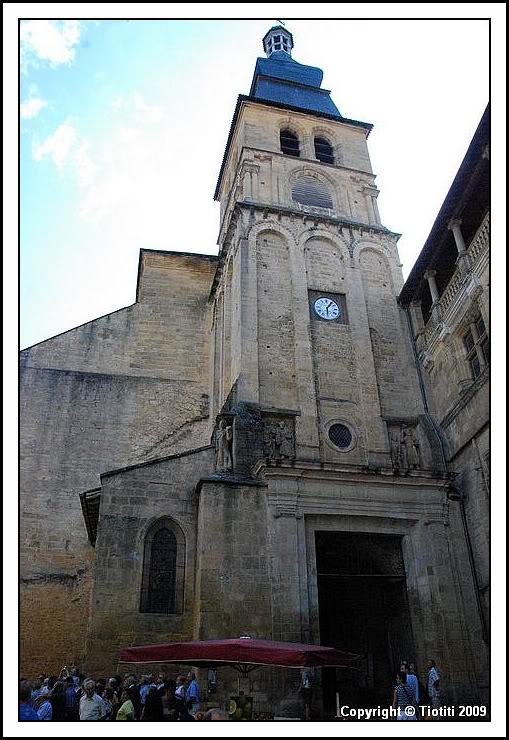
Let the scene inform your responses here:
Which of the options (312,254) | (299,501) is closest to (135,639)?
(299,501)

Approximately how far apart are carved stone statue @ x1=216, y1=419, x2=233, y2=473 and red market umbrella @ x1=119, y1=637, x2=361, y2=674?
20.4 feet

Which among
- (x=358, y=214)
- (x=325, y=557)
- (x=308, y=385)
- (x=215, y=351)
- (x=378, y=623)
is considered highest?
(x=358, y=214)

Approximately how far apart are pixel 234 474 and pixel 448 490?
538cm

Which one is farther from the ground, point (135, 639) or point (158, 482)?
point (158, 482)

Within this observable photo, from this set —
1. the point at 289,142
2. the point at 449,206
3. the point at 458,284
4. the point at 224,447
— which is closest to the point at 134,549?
the point at 224,447

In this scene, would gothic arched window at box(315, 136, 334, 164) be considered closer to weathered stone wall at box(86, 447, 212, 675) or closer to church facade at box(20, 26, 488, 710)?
church facade at box(20, 26, 488, 710)

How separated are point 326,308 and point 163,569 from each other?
9.15m

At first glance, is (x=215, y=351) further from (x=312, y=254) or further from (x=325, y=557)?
(x=325, y=557)

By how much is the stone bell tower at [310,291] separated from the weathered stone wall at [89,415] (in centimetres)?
156

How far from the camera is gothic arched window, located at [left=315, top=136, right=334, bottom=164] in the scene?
79.8 ft

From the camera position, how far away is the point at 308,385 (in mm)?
16391

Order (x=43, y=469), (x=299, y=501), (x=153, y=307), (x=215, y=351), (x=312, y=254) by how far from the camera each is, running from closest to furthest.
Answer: (x=299, y=501) < (x=43, y=469) < (x=312, y=254) < (x=215, y=351) < (x=153, y=307)

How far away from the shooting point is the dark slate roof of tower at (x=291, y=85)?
2736 cm

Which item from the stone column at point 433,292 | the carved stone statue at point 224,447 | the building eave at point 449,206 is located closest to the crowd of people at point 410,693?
the carved stone statue at point 224,447
